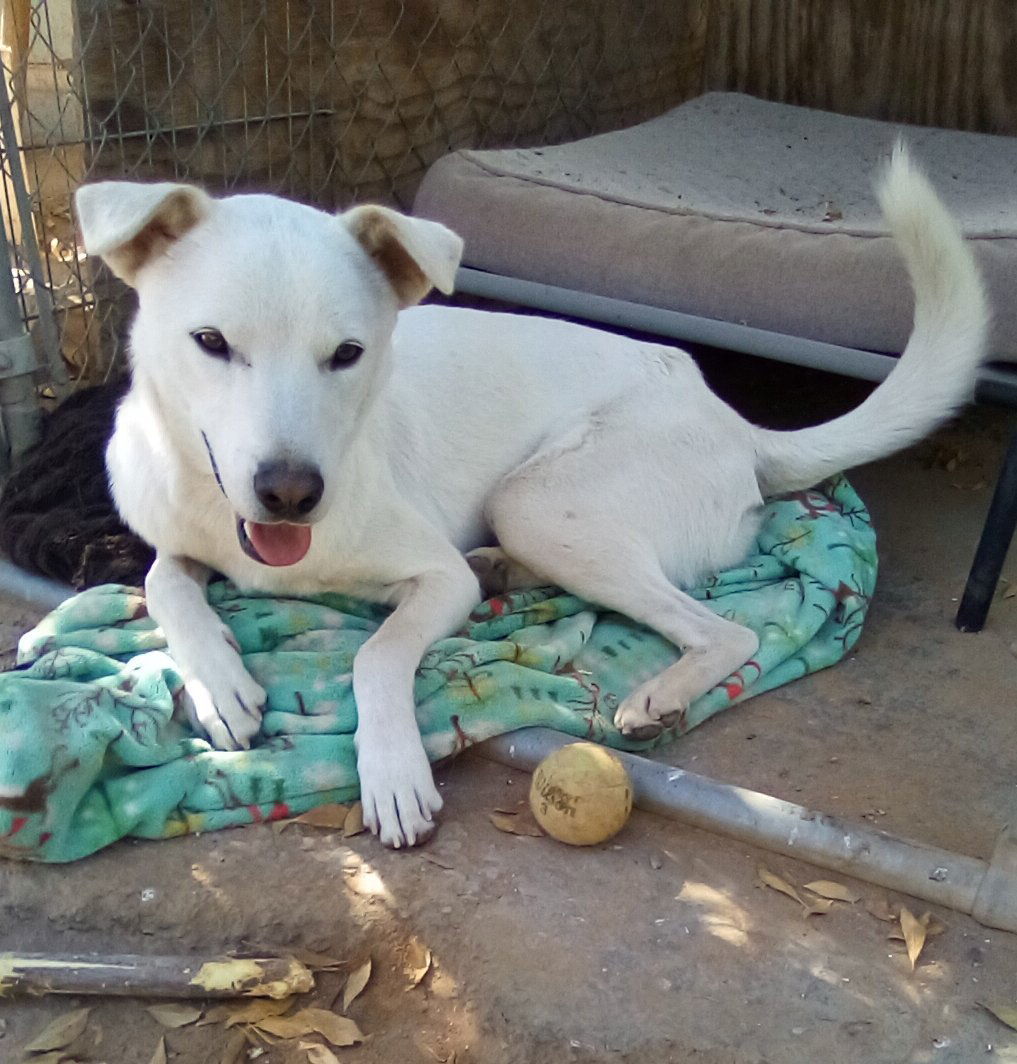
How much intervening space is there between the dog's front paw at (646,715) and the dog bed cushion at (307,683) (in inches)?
1.6

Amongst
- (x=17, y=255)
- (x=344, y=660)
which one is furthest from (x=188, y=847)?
(x=17, y=255)

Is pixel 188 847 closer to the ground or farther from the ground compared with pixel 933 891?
closer to the ground

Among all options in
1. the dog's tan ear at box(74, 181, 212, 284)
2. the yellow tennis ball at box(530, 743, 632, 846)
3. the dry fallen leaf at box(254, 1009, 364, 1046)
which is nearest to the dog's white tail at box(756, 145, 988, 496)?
the yellow tennis ball at box(530, 743, 632, 846)

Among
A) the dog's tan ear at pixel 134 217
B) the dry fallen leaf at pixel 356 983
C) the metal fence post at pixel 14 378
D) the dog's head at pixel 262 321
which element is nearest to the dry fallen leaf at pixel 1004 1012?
the dry fallen leaf at pixel 356 983

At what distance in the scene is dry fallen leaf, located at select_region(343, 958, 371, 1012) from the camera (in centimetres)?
198

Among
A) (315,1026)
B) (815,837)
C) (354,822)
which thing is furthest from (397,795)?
(815,837)

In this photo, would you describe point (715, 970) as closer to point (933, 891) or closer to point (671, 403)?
point (933, 891)

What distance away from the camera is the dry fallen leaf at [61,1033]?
1.88m

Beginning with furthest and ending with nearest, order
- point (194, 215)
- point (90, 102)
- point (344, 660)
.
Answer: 1. point (90, 102)
2. point (344, 660)
3. point (194, 215)

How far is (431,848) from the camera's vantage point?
2227 mm

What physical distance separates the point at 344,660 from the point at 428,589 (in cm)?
27

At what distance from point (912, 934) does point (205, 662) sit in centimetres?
149

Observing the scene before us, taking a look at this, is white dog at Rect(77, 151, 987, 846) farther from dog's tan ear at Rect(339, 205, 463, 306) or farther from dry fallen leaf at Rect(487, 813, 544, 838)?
dry fallen leaf at Rect(487, 813, 544, 838)

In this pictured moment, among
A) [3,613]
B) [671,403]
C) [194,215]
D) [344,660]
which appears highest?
[194,215]
